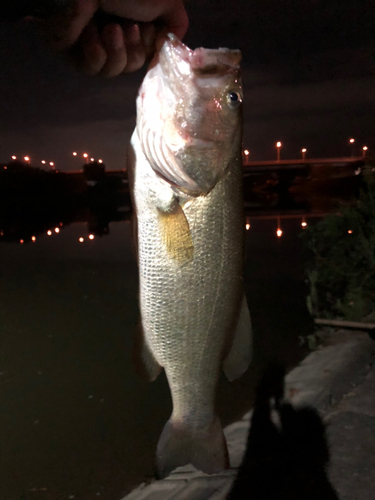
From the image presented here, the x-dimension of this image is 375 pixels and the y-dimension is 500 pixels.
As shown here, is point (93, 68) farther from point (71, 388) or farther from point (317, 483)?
point (71, 388)

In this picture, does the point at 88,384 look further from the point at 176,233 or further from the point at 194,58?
the point at 194,58

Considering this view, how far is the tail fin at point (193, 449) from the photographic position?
165 centimetres

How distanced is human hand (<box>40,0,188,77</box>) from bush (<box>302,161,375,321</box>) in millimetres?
4517

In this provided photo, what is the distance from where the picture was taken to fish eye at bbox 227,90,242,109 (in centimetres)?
146

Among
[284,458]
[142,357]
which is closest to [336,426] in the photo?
[284,458]

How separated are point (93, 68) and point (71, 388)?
16.2ft

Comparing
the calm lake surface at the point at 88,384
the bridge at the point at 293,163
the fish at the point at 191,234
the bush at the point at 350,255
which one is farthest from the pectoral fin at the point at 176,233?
the bridge at the point at 293,163

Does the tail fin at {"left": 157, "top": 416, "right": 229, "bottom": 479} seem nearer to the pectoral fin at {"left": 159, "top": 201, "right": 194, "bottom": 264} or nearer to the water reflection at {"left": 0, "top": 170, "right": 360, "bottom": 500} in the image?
the pectoral fin at {"left": 159, "top": 201, "right": 194, "bottom": 264}

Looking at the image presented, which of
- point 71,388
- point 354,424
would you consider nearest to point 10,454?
point 71,388

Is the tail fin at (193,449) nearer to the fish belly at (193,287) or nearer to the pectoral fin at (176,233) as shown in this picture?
the fish belly at (193,287)

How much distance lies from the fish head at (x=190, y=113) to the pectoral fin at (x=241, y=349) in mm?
612

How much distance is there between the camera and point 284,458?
10.8ft

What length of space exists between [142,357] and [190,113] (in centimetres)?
107

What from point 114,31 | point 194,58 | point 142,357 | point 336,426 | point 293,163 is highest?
point 293,163
